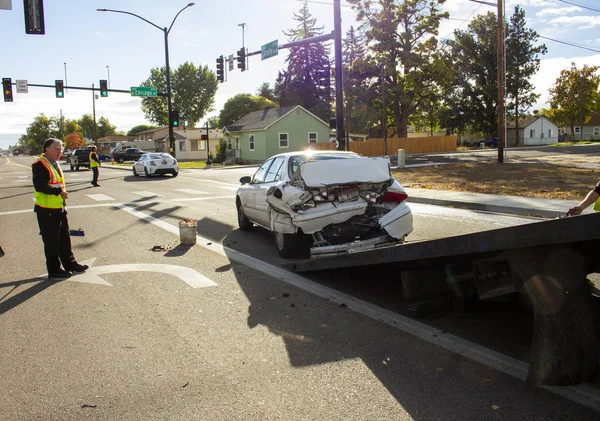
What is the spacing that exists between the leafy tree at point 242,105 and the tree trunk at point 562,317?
84518mm

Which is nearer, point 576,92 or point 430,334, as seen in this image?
point 430,334

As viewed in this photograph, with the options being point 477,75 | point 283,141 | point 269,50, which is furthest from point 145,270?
point 477,75

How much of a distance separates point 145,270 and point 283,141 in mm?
41812

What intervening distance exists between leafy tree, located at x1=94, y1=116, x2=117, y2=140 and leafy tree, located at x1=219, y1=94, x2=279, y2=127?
7403 centimetres

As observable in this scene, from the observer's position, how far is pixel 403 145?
171 ft

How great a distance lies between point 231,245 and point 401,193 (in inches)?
125

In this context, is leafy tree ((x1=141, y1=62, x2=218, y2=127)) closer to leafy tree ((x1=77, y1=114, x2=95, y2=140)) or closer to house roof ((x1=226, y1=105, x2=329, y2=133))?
house roof ((x1=226, y1=105, x2=329, y2=133))

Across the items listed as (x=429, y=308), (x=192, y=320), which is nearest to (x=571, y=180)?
(x=429, y=308)

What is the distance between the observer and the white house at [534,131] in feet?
273

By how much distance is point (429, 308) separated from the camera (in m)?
4.68

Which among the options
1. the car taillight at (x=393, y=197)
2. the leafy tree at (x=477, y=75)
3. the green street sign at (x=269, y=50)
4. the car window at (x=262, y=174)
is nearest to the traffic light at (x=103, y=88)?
the green street sign at (x=269, y=50)

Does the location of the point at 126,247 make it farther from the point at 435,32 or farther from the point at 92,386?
the point at 435,32

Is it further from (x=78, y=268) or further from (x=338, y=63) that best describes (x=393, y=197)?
(x=338, y=63)

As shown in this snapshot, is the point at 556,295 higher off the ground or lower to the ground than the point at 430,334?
higher
